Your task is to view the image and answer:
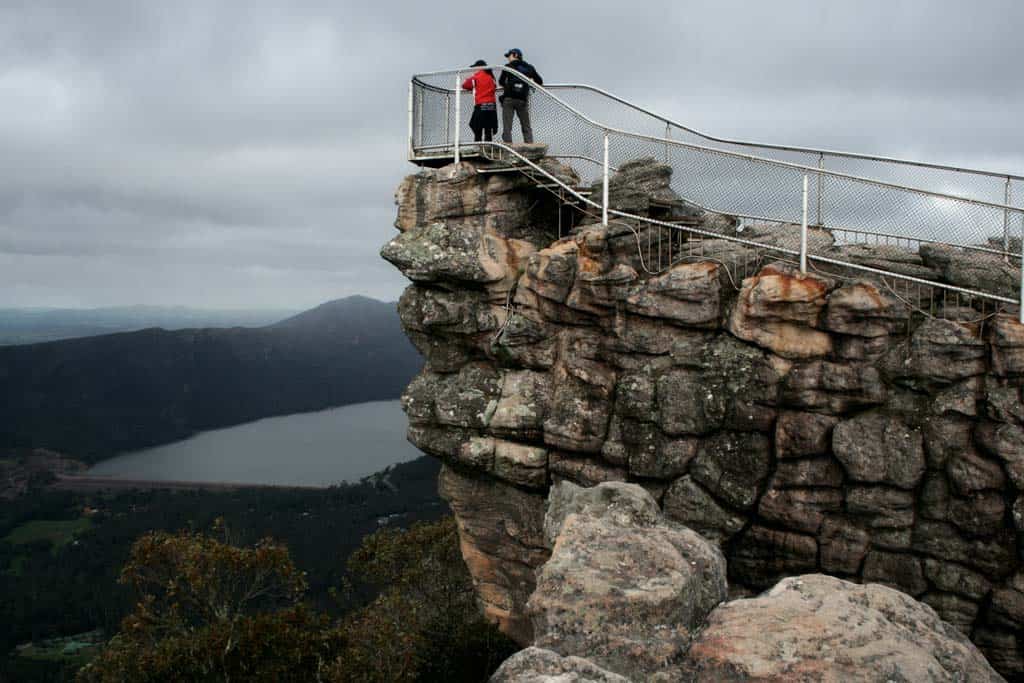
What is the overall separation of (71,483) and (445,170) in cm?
17327

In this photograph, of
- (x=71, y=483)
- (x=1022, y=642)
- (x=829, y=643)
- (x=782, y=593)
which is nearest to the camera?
(x=829, y=643)

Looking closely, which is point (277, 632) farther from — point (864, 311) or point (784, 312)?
point (864, 311)

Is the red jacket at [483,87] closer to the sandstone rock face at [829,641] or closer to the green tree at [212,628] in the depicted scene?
the sandstone rock face at [829,641]

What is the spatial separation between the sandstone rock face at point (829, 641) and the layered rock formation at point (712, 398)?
3877 millimetres

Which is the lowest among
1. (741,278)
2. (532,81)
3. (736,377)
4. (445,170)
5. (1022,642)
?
(1022,642)

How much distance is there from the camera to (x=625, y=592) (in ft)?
28.0

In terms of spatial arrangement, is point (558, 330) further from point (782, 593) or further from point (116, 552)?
point (116, 552)

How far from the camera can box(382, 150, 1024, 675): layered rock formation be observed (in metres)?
11.6

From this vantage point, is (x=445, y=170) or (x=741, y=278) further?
(x=445, y=170)

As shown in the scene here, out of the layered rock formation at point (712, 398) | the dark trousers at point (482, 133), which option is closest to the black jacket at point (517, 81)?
the dark trousers at point (482, 133)

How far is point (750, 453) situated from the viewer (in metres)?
12.9

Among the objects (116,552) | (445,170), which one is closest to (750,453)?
(445,170)

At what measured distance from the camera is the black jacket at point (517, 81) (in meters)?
16.4

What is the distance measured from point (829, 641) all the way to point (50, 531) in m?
148
